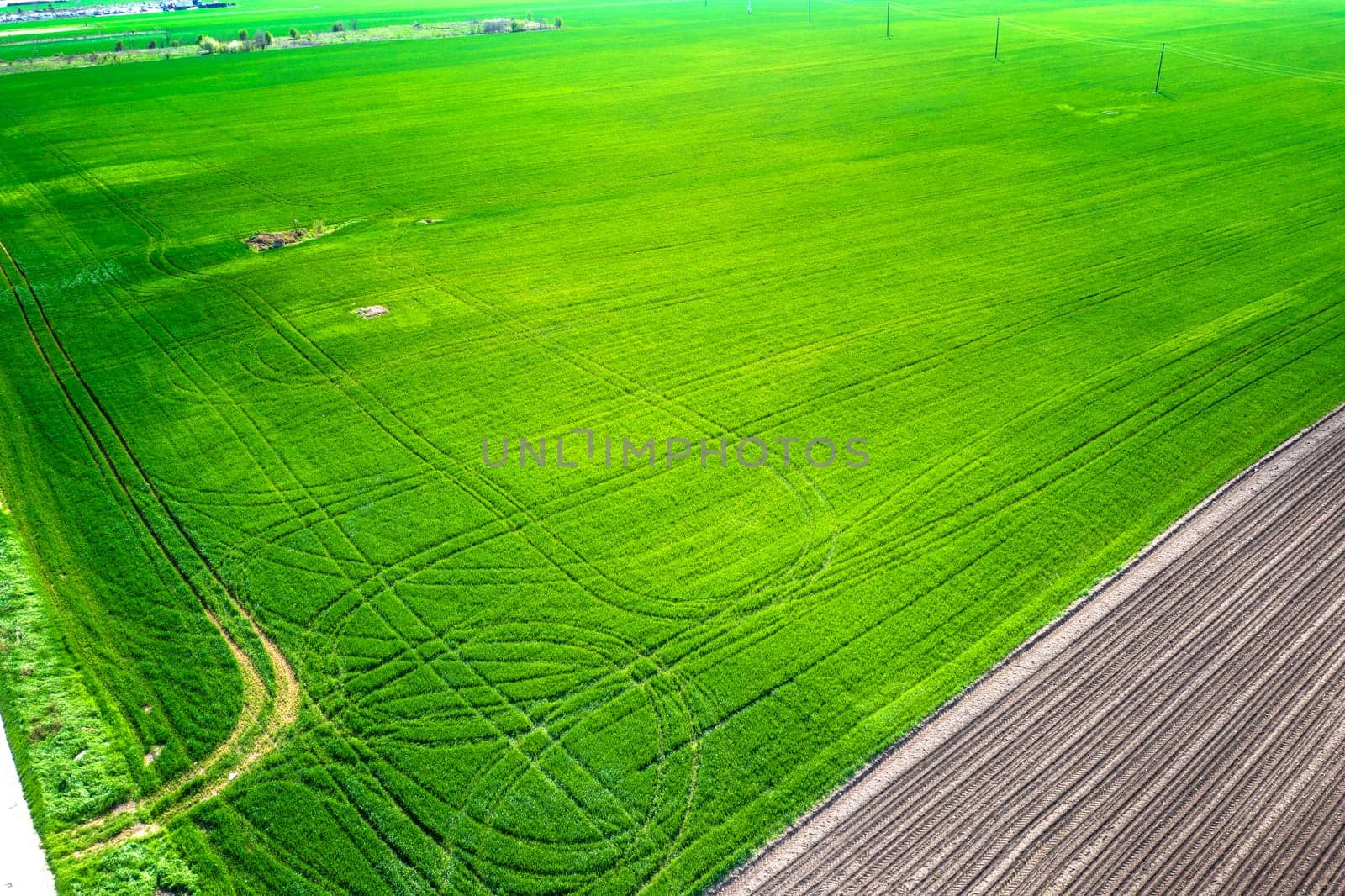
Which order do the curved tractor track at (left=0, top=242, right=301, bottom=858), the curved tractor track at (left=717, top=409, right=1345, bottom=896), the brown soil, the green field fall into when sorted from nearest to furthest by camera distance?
the curved tractor track at (left=717, top=409, right=1345, bottom=896) → the curved tractor track at (left=0, top=242, right=301, bottom=858) → the green field → the brown soil

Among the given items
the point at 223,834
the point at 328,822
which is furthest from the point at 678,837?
the point at 223,834

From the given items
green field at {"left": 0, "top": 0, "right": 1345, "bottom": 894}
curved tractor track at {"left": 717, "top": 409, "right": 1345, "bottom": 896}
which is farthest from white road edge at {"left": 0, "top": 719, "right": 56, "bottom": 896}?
curved tractor track at {"left": 717, "top": 409, "right": 1345, "bottom": 896}

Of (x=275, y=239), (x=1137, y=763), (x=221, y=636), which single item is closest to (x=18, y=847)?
(x=221, y=636)

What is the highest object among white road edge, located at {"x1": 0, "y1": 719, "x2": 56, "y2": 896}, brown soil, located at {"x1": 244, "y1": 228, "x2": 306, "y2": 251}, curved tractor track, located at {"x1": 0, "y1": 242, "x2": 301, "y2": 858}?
brown soil, located at {"x1": 244, "y1": 228, "x2": 306, "y2": 251}

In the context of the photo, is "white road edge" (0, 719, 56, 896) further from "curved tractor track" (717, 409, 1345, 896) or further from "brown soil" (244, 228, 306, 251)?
"brown soil" (244, 228, 306, 251)

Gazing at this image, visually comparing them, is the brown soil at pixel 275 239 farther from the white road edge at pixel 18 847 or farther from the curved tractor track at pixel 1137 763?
the curved tractor track at pixel 1137 763

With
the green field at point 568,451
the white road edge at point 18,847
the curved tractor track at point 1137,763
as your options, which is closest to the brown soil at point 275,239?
the green field at point 568,451

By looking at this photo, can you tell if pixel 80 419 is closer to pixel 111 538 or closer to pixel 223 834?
pixel 111 538

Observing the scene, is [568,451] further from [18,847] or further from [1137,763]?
[1137,763]
